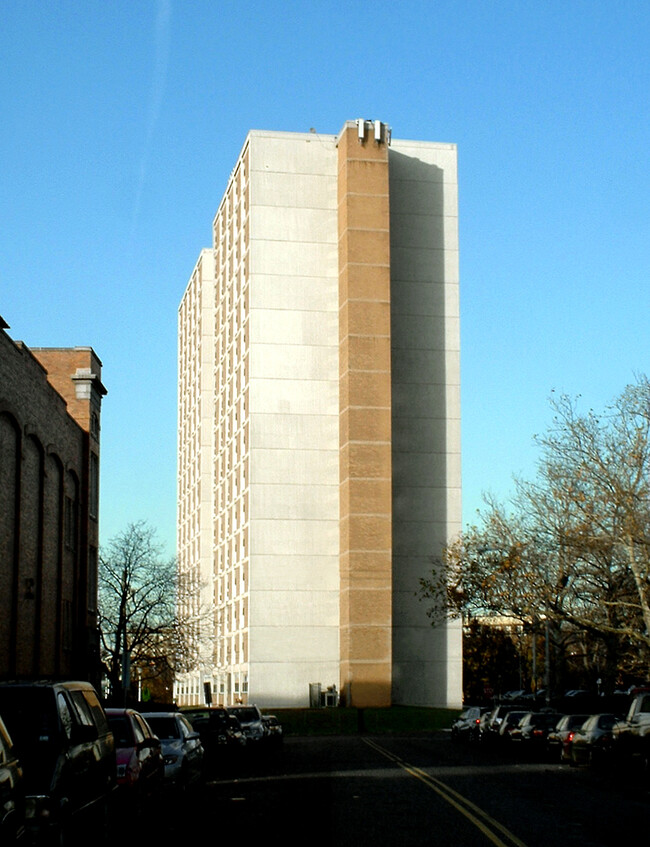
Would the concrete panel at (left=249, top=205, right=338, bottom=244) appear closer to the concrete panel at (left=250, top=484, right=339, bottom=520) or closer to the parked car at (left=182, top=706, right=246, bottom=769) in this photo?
the concrete panel at (left=250, top=484, right=339, bottom=520)

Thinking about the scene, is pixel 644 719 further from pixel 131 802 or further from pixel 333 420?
pixel 333 420

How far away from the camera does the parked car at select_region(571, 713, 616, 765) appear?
3155 cm

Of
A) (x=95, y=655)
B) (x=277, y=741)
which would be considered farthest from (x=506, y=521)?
(x=95, y=655)

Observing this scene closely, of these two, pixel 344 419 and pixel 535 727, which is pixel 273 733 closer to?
pixel 535 727

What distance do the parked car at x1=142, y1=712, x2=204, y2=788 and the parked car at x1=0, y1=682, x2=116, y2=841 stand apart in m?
6.52

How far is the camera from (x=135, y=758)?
1700cm

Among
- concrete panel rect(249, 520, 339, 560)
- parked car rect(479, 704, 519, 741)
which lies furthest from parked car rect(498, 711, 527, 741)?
concrete panel rect(249, 520, 339, 560)

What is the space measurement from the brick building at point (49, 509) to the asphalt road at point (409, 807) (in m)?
9.90

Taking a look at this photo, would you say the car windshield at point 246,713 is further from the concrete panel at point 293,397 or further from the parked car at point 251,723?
the concrete panel at point 293,397

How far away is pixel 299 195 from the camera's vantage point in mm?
80188

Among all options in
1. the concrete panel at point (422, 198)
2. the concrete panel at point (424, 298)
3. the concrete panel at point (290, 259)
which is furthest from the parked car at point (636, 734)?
the concrete panel at point (422, 198)

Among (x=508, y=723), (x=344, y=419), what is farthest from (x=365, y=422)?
→ (x=508, y=723)

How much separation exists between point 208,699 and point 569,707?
19.3 metres

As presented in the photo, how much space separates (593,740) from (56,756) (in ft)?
74.1
